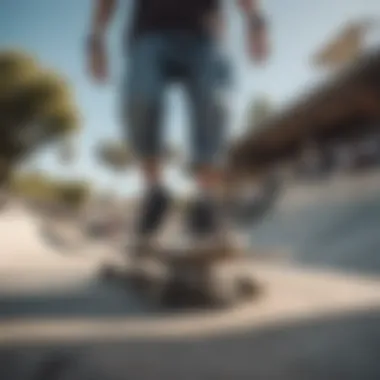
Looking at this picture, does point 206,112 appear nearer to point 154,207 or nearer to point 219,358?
point 154,207

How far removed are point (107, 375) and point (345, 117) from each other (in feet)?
2.26

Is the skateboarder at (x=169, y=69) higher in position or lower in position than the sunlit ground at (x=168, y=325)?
higher

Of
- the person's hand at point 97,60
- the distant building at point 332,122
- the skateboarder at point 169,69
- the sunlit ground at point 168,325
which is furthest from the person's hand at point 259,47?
the sunlit ground at point 168,325

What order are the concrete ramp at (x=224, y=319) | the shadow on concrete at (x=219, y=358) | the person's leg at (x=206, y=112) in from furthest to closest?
the person's leg at (x=206, y=112), the concrete ramp at (x=224, y=319), the shadow on concrete at (x=219, y=358)

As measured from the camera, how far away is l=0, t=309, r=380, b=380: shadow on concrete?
50 centimetres

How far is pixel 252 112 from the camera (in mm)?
826

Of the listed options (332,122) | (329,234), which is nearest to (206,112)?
(332,122)

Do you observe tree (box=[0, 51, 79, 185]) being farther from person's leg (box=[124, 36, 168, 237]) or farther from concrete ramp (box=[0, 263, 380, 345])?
concrete ramp (box=[0, 263, 380, 345])

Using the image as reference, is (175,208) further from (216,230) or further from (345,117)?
(345,117)

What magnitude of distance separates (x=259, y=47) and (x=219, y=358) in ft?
1.48

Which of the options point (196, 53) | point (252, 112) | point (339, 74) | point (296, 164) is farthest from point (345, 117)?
point (296, 164)

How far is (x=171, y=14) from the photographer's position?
74 cm

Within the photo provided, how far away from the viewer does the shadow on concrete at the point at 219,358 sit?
1.66 ft

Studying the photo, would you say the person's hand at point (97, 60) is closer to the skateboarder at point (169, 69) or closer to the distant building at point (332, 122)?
the skateboarder at point (169, 69)
